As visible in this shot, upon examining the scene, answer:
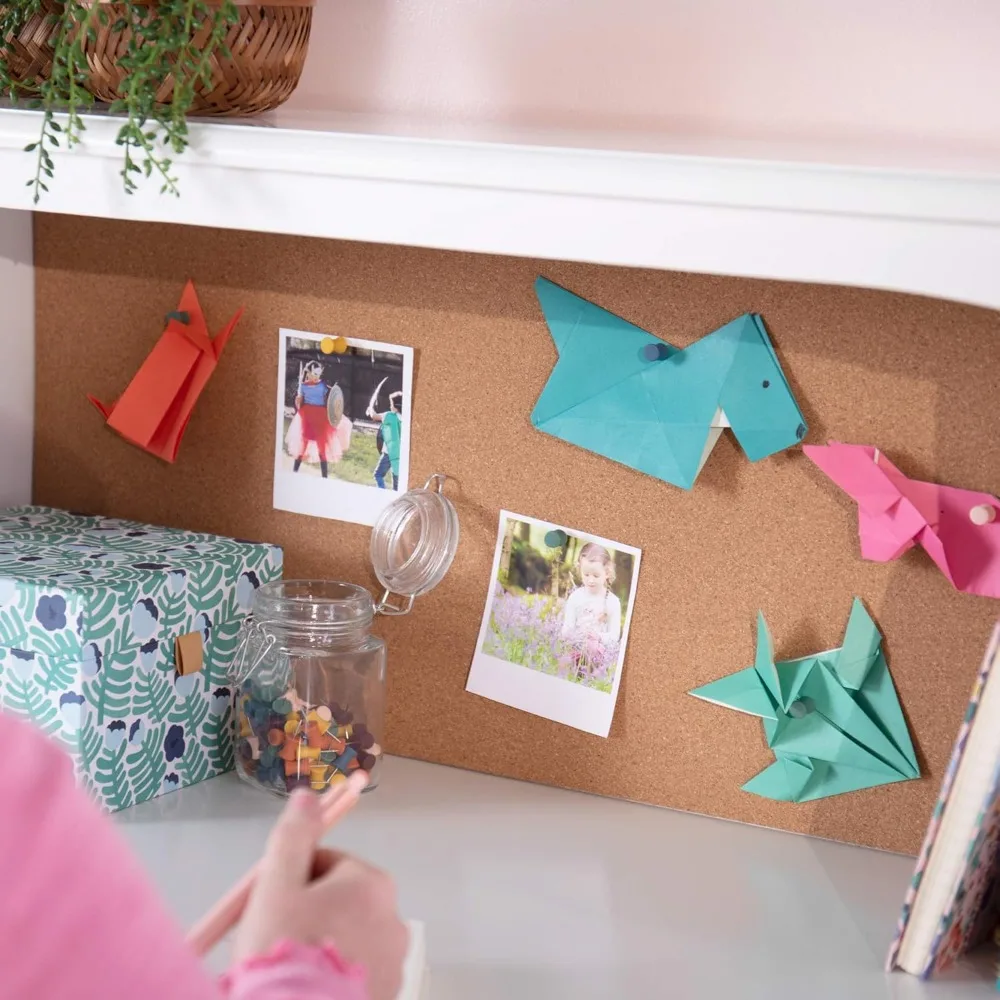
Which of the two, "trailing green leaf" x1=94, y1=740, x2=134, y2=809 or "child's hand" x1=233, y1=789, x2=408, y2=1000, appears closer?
"child's hand" x1=233, y1=789, x2=408, y2=1000

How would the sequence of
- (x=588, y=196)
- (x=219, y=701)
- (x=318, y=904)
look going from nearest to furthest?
(x=318, y=904), (x=588, y=196), (x=219, y=701)

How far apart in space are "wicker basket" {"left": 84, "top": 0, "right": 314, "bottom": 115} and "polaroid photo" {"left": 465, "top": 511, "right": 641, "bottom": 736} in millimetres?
390

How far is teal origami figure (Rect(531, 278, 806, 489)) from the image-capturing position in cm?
97

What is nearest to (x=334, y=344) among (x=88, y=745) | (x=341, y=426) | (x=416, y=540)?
(x=341, y=426)

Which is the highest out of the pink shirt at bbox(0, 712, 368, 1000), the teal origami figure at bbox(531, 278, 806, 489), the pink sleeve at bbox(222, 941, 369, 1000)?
the teal origami figure at bbox(531, 278, 806, 489)

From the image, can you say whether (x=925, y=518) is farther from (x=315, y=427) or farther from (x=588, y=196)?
(x=315, y=427)

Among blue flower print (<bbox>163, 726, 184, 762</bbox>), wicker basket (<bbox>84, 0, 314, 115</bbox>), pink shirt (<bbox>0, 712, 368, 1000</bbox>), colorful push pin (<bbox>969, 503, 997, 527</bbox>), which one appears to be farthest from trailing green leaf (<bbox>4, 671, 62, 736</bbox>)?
colorful push pin (<bbox>969, 503, 997, 527</bbox>)

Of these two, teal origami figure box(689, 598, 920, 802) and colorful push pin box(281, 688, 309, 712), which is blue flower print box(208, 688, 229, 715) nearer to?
colorful push pin box(281, 688, 309, 712)

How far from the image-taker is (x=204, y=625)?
1048 millimetres

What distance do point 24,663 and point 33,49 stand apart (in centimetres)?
45

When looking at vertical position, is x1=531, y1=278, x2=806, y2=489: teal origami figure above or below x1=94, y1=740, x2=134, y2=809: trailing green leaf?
above

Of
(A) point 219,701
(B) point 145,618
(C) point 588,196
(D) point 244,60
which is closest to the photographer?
(C) point 588,196

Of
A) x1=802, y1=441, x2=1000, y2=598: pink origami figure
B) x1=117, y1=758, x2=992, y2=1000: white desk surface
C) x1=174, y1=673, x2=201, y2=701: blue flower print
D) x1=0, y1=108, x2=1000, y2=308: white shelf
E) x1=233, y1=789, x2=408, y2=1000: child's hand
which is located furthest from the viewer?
x1=174, y1=673, x2=201, y2=701: blue flower print

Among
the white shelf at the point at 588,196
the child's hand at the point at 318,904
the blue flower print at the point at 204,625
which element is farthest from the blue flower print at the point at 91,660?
the child's hand at the point at 318,904
